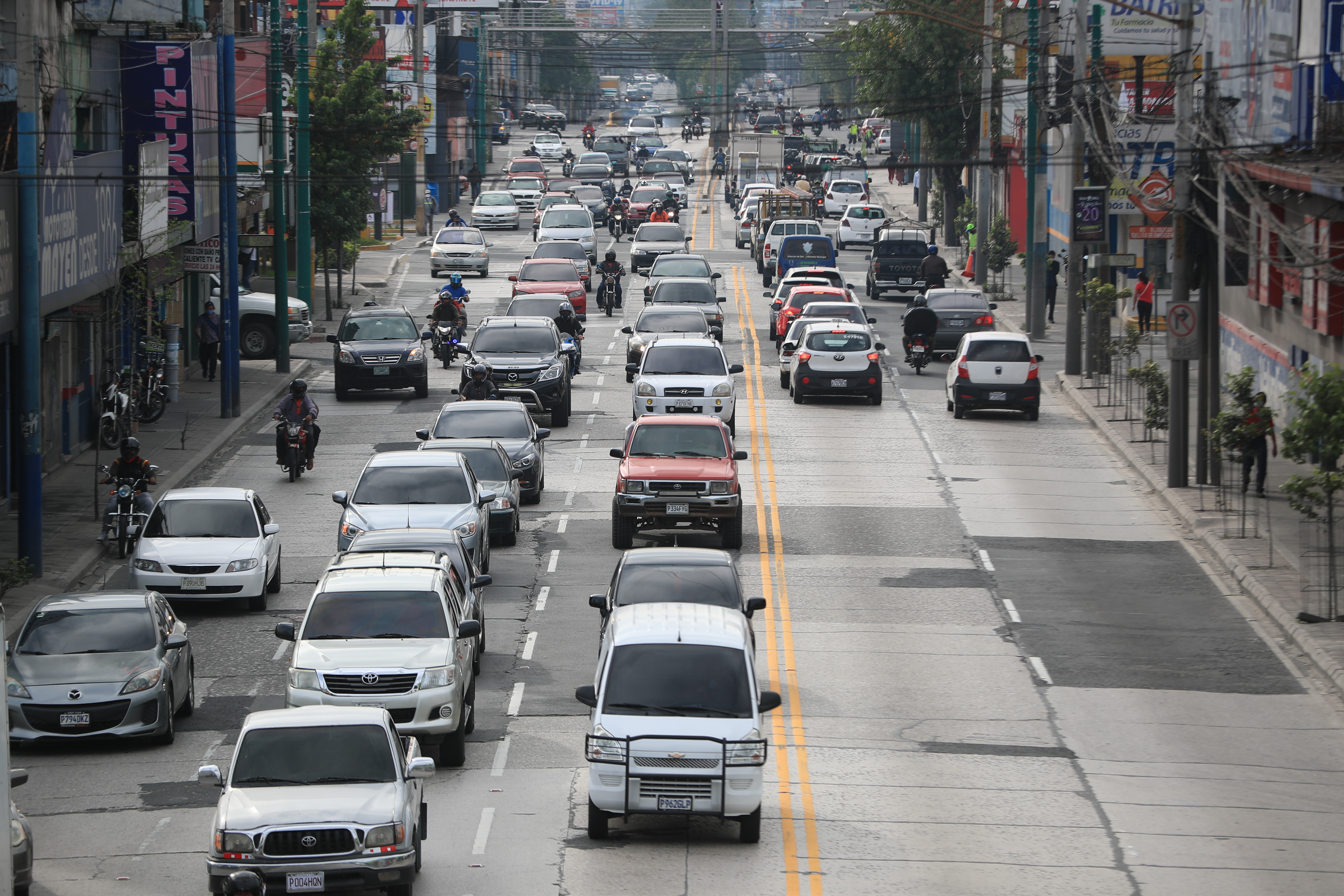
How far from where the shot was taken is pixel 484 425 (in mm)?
29594

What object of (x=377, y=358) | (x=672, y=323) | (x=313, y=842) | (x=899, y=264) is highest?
(x=899, y=264)

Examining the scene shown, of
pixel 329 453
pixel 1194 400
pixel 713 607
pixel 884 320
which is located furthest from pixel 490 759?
pixel 884 320

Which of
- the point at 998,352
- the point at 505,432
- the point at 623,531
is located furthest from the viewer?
the point at 998,352

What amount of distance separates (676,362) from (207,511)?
1331cm

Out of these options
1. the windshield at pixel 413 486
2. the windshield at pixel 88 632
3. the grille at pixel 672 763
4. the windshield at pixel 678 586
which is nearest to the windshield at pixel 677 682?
the grille at pixel 672 763

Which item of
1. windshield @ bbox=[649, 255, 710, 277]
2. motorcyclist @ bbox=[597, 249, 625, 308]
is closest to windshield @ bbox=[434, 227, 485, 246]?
motorcyclist @ bbox=[597, 249, 625, 308]

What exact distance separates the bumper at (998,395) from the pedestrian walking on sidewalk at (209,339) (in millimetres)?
16841

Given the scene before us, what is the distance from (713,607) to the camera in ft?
54.9

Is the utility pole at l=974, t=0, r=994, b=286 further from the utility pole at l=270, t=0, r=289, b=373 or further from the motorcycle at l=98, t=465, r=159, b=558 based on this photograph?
the motorcycle at l=98, t=465, r=159, b=558

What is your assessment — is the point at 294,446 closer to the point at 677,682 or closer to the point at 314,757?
the point at 677,682

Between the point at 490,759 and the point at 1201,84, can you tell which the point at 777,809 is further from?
the point at 1201,84

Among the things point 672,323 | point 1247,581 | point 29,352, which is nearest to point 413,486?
point 29,352

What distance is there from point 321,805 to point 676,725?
3.09 meters

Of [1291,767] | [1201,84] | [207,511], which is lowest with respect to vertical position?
[1291,767]
